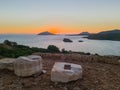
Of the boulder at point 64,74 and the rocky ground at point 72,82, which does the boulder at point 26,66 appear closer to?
the rocky ground at point 72,82

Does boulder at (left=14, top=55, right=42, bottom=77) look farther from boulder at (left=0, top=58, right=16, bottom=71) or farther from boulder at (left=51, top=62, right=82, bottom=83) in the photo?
boulder at (left=51, top=62, right=82, bottom=83)

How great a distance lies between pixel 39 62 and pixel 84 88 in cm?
160

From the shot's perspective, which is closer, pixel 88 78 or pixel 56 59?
pixel 88 78

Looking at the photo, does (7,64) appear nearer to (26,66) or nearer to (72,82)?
(26,66)

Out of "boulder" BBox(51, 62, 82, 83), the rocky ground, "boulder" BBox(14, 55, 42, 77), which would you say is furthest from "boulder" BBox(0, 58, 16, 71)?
"boulder" BBox(51, 62, 82, 83)

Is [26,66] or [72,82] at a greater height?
[26,66]

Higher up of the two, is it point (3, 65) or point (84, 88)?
point (3, 65)

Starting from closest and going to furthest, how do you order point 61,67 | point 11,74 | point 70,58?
point 61,67 → point 11,74 → point 70,58

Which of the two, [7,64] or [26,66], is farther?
[7,64]

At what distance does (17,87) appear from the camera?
505cm

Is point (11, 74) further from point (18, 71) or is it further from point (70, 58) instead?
point (70, 58)

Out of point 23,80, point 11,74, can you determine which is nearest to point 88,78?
point 23,80

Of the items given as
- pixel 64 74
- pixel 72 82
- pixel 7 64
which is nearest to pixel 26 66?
pixel 7 64

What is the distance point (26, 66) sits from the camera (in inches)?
218
